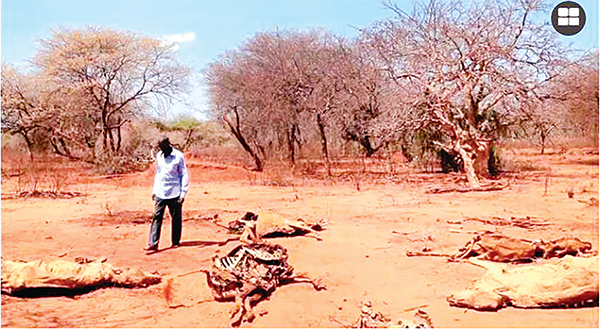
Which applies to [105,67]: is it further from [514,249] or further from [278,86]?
[514,249]

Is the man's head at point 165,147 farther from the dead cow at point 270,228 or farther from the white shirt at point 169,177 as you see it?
the dead cow at point 270,228

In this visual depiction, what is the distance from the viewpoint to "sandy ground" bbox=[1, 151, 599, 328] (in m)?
4.17

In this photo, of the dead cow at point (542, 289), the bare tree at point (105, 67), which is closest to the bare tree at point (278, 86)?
the bare tree at point (105, 67)

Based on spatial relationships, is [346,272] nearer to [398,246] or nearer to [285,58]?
[398,246]

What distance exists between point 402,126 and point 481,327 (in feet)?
39.2

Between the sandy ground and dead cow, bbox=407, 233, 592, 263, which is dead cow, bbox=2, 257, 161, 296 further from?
dead cow, bbox=407, 233, 592, 263

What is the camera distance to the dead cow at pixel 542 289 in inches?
161

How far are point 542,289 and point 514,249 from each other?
4.71 ft

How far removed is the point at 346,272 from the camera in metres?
5.37

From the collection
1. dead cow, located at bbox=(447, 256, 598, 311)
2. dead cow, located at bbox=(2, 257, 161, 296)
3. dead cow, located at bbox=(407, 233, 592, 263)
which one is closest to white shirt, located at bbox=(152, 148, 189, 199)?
dead cow, located at bbox=(2, 257, 161, 296)

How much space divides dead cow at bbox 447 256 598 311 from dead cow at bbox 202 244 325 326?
125cm

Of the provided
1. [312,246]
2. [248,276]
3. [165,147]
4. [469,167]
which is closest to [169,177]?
[165,147]

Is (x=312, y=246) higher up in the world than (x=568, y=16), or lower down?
lower down

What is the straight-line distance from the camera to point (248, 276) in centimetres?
461
